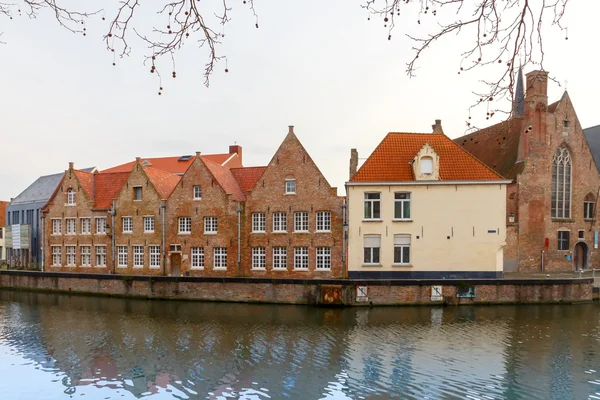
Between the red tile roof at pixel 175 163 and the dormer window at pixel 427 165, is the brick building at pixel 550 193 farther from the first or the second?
the red tile roof at pixel 175 163

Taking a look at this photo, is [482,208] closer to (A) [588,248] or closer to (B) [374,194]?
(B) [374,194]

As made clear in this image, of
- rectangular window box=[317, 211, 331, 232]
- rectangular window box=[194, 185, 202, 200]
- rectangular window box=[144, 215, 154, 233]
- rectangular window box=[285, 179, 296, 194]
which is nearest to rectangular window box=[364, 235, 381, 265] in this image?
rectangular window box=[317, 211, 331, 232]

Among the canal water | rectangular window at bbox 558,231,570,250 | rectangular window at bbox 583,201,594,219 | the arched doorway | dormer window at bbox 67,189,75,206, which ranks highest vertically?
dormer window at bbox 67,189,75,206

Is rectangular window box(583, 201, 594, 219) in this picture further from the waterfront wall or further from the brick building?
the waterfront wall

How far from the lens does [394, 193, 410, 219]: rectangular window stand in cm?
2352

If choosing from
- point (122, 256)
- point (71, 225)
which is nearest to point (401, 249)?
point (122, 256)

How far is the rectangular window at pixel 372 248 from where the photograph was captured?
2370 cm

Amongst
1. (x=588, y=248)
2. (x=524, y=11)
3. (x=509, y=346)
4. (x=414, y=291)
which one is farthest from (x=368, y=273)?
(x=524, y=11)

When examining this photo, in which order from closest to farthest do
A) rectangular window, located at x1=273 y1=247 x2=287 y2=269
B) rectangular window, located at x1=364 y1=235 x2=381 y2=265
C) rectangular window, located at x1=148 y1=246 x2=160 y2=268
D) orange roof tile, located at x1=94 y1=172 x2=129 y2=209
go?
rectangular window, located at x1=364 y1=235 x2=381 y2=265 < rectangular window, located at x1=273 y1=247 x2=287 y2=269 < rectangular window, located at x1=148 y1=246 x2=160 y2=268 < orange roof tile, located at x1=94 y1=172 x2=129 y2=209

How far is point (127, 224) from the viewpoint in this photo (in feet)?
92.6

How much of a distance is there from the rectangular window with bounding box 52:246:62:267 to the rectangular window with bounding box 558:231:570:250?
36.0 m

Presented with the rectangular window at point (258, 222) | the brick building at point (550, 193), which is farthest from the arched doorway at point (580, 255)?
the rectangular window at point (258, 222)

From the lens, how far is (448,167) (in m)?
23.8

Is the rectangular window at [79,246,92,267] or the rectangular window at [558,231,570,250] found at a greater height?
the rectangular window at [558,231,570,250]
